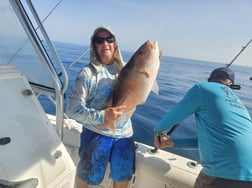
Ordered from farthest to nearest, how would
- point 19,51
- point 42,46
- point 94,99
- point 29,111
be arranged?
point 94,99 → point 19,51 → point 42,46 → point 29,111

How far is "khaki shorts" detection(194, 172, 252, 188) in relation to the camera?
5.45 ft

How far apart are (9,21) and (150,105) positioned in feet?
19.4

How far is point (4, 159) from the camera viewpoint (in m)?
1.23

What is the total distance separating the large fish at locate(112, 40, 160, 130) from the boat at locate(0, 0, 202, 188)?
0.50 meters

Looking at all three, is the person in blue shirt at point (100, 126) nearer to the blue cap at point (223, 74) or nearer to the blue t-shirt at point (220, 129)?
the blue t-shirt at point (220, 129)

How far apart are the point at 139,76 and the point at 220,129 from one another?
2.38 feet

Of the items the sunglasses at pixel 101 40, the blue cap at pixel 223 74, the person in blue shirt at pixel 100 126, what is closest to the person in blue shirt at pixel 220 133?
the blue cap at pixel 223 74

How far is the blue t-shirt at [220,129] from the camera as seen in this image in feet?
5.48

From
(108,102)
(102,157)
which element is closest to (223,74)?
(108,102)

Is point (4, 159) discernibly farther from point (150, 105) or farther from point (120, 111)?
point (150, 105)

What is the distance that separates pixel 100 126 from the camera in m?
2.09

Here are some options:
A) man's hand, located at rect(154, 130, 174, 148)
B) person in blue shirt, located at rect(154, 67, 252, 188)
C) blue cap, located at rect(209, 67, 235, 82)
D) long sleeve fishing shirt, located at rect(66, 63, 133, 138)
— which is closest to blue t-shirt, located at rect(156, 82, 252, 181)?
person in blue shirt, located at rect(154, 67, 252, 188)

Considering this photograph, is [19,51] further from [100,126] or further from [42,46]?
[100,126]

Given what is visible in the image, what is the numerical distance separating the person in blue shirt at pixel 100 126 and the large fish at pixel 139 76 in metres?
0.16
